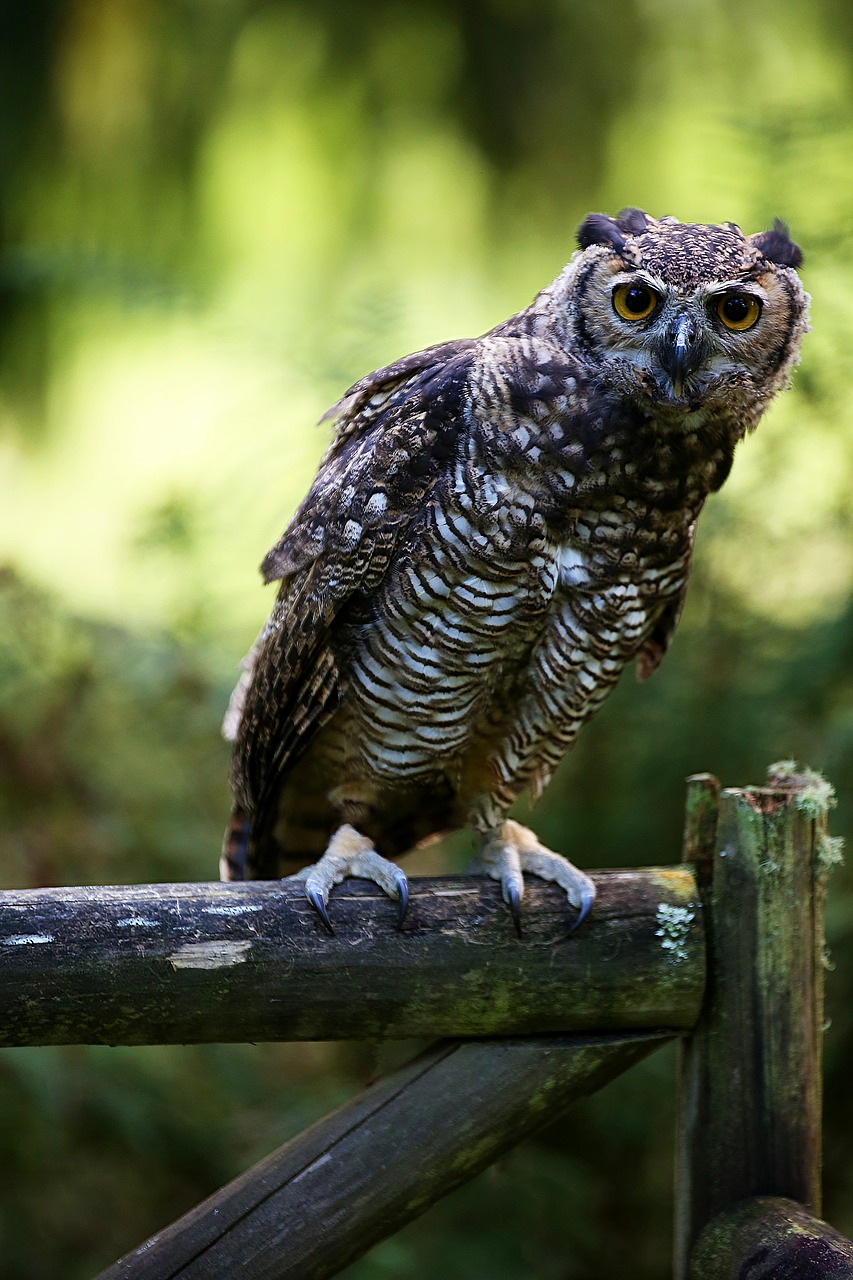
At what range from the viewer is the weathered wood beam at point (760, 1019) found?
179 centimetres

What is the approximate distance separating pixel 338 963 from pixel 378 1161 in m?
0.28

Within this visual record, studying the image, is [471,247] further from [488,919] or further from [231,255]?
[488,919]

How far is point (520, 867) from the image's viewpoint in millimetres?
2180

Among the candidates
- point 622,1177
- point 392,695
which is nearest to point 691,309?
point 392,695

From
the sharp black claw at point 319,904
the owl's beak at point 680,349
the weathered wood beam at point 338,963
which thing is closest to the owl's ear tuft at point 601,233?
the owl's beak at point 680,349

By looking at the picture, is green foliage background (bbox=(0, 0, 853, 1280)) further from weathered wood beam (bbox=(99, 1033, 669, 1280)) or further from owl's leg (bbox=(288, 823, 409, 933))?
weathered wood beam (bbox=(99, 1033, 669, 1280))

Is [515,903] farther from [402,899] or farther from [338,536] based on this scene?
[338,536]

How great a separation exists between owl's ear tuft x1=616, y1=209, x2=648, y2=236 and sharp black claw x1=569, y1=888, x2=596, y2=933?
1.08 meters

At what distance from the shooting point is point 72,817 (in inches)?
135

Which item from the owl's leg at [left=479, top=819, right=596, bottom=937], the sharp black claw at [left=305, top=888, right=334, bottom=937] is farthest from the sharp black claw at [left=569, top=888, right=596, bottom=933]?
the sharp black claw at [left=305, top=888, right=334, bottom=937]

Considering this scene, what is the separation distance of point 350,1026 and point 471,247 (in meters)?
3.91

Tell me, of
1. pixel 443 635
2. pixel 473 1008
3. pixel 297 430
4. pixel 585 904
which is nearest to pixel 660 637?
pixel 443 635

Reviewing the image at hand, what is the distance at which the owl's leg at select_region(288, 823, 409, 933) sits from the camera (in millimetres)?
1836

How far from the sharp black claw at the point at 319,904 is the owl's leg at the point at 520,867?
0.30 meters
